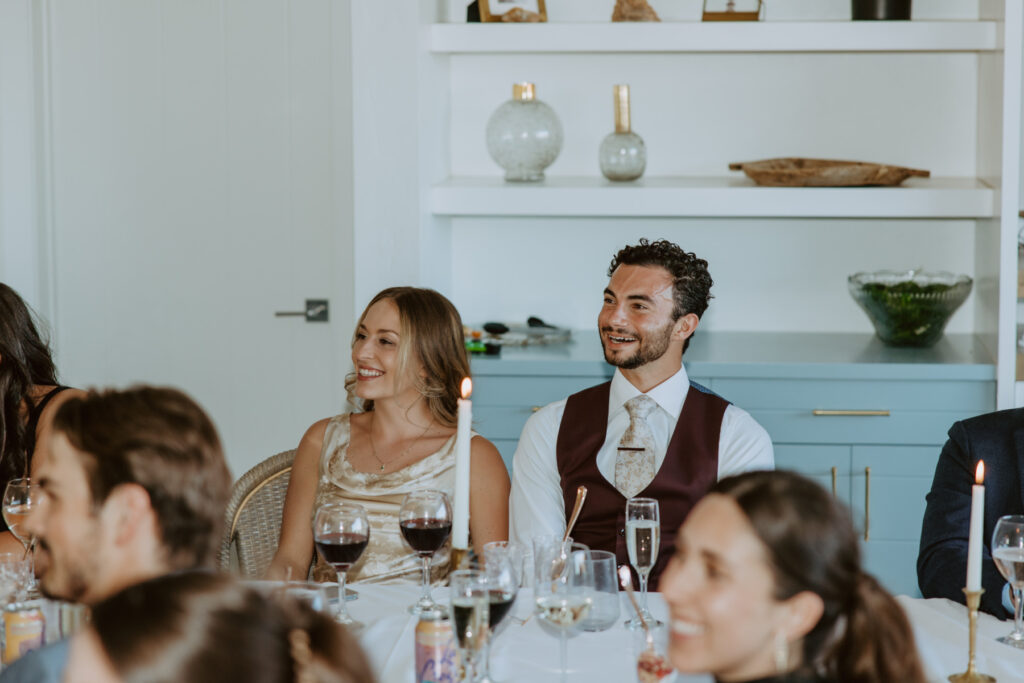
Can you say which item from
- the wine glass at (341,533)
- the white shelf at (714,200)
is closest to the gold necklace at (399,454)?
the wine glass at (341,533)

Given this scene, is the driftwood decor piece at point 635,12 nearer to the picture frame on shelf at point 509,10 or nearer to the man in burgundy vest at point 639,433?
the picture frame on shelf at point 509,10

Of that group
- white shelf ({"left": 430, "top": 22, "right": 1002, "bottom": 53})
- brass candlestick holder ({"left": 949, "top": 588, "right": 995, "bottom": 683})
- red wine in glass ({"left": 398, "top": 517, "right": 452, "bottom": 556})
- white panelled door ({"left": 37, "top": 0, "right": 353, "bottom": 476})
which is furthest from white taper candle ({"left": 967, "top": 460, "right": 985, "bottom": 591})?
white panelled door ({"left": 37, "top": 0, "right": 353, "bottom": 476})

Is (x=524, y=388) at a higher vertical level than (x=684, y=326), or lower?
lower

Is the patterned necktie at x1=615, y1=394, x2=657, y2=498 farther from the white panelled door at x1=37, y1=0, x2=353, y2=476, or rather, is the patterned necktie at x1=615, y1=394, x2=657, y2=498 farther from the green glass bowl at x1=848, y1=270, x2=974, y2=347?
the white panelled door at x1=37, y1=0, x2=353, y2=476

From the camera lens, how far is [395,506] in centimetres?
236

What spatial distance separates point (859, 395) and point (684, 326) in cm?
86

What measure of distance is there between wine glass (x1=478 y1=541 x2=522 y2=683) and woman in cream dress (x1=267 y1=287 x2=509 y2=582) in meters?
0.78

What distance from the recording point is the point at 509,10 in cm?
345

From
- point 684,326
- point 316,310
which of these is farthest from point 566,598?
point 316,310

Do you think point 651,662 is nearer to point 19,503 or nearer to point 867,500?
point 19,503

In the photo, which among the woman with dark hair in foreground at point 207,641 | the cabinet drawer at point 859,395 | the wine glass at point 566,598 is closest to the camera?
the woman with dark hair in foreground at point 207,641

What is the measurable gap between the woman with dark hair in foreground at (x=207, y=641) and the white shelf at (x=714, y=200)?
2572 millimetres

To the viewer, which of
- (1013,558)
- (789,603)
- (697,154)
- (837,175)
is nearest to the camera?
(789,603)

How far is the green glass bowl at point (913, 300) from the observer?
3318 millimetres
